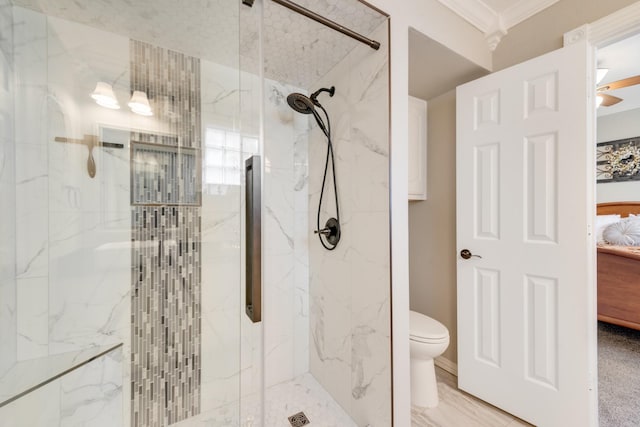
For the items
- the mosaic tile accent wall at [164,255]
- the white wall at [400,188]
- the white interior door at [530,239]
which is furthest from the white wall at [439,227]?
the mosaic tile accent wall at [164,255]

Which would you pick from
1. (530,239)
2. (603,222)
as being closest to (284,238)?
(530,239)

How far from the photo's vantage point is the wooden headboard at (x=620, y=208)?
3.52m

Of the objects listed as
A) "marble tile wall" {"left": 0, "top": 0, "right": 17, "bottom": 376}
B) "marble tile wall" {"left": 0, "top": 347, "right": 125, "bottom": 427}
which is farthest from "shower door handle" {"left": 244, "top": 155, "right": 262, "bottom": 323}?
"marble tile wall" {"left": 0, "top": 0, "right": 17, "bottom": 376}

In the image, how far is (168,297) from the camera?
123cm

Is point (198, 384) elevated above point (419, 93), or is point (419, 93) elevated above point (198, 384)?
point (419, 93)

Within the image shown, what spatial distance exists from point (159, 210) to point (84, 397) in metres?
0.91

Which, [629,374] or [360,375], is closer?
[360,375]

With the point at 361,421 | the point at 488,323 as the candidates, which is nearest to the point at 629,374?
the point at 488,323

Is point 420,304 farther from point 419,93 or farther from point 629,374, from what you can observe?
point 419,93

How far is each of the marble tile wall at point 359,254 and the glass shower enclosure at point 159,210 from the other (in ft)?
0.04

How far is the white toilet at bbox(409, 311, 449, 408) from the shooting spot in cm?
147

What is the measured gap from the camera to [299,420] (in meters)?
1.42

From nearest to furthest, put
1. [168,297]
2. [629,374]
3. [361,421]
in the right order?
1. [168,297]
2. [361,421]
3. [629,374]

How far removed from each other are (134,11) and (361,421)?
7.54 feet
